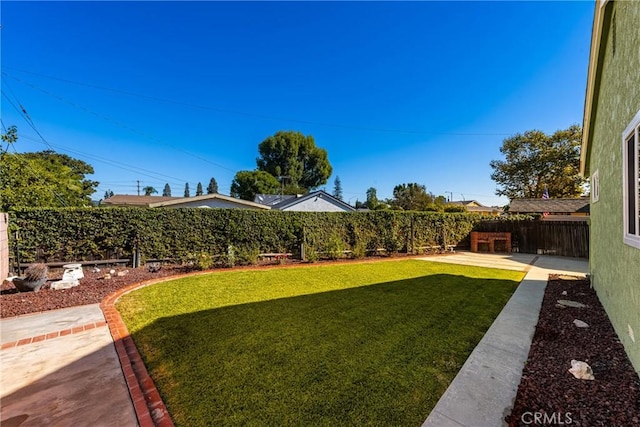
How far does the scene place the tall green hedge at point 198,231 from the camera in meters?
7.60

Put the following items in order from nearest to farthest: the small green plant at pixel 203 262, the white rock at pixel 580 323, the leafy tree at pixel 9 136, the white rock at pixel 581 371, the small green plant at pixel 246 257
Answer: the white rock at pixel 581 371 → the white rock at pixel 580 323 → the leafy tree at pixel 9 136 → the small green plant at pixel 203 262 → the small green plant at pixel 246 257

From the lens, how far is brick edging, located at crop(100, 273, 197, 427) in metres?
2.16

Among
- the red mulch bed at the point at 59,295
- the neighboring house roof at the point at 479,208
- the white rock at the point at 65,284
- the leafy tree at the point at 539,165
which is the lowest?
the red mulch bed at the point at 59,295

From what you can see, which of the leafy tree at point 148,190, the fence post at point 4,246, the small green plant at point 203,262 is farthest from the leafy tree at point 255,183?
the leafy tree at point 148,190

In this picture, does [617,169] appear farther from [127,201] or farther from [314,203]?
[127,201]

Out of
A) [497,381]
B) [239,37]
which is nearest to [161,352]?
[497,381]

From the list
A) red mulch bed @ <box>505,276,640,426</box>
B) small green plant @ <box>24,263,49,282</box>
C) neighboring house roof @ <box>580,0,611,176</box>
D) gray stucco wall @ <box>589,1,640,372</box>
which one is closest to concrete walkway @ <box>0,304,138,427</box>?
small green plant @ <box>24,263,49,282</box>

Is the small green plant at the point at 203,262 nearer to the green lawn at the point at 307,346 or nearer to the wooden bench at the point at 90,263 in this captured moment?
the green lawn at the point at 307,346

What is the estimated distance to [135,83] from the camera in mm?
13258

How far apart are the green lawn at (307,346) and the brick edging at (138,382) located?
8cm

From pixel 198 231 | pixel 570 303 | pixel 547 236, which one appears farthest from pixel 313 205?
pixel 570 303

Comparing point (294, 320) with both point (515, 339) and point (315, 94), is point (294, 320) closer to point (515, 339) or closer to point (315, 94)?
point (515, 339)

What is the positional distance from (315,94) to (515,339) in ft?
53.5
